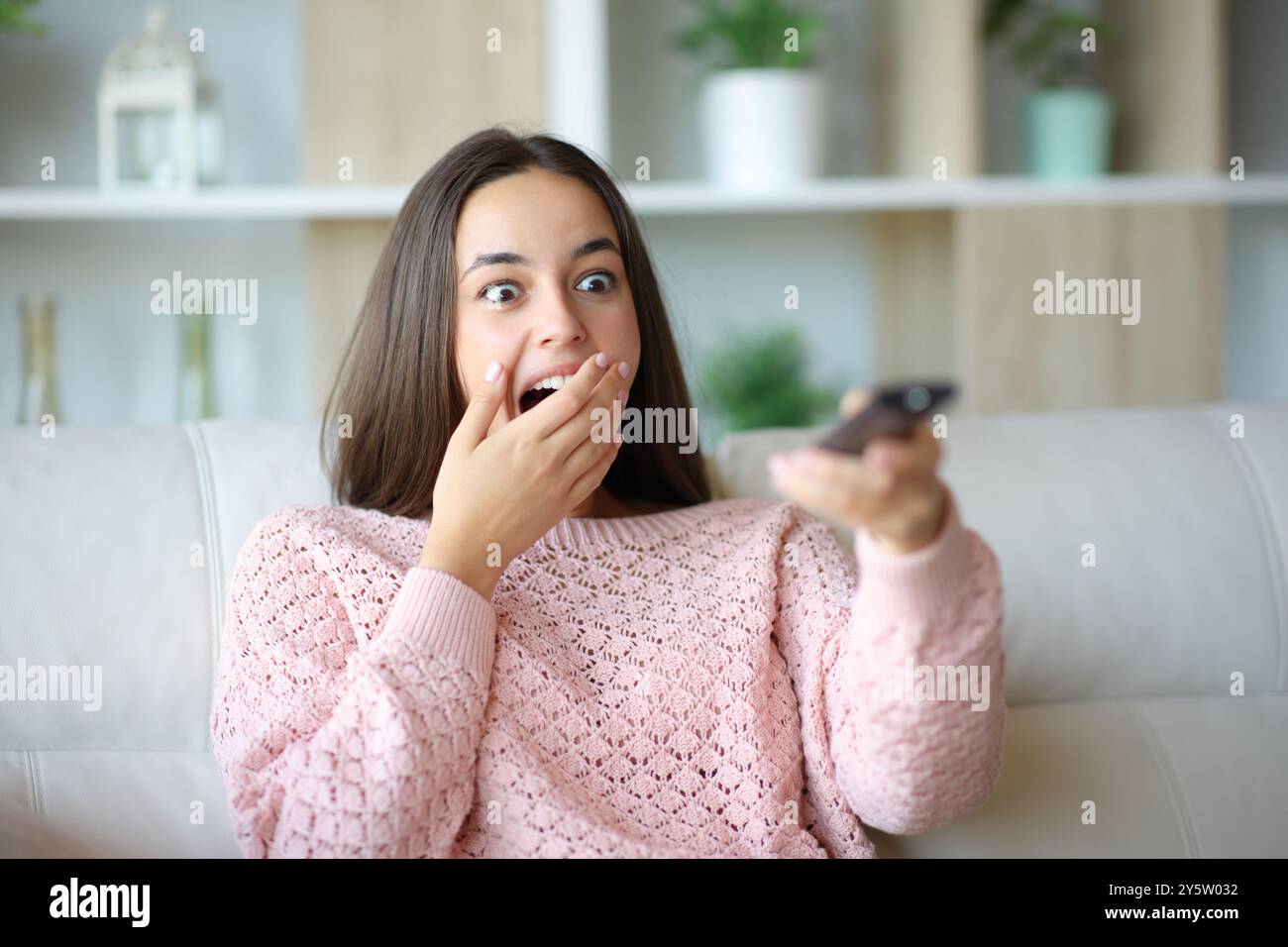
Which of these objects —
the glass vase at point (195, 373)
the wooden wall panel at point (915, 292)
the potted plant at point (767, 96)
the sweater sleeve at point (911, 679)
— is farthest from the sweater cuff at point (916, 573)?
the wooden wall panel at point (915, 292)

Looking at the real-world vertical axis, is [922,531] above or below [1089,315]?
below

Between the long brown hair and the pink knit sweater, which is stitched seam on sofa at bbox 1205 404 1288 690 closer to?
the pink knit sweater

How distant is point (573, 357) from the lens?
4.04ft

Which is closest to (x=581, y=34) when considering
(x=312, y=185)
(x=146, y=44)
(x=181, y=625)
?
(x=312, y=185)

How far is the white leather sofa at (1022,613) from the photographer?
1325 millimetres

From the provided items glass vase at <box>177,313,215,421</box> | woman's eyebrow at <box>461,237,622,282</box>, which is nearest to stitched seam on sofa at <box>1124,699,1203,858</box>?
woman's eyebrow at <box>461,237,622,282</box>

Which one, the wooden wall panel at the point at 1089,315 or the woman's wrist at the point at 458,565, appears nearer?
the woman's wrist at the point at 458,565

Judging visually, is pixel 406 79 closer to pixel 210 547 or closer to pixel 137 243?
pixel 137 243

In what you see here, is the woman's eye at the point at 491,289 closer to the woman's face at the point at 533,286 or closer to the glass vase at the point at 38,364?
the woman's face at the point at 533,286

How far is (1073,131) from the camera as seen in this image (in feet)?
7.92

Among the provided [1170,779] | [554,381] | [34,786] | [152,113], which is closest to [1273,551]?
[1170,779]

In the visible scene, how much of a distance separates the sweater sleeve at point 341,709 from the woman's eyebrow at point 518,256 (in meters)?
0.31

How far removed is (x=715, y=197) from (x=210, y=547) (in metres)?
1.20
